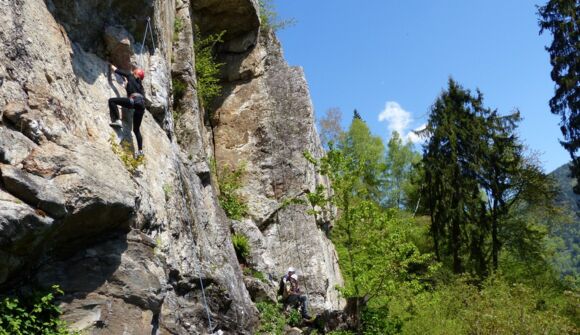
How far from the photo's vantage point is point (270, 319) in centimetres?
1566

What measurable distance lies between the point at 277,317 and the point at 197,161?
16.8ft

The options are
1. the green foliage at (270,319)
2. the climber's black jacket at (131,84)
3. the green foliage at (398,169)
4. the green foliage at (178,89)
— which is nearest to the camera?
the climber's black jacket at (131,84)

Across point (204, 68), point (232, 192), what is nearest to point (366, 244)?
point (232, 192)

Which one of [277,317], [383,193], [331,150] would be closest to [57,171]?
[277,317]

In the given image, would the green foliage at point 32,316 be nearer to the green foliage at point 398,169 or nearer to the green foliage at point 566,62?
the green foliage at point 566,62

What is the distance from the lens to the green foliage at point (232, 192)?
19.3 meters

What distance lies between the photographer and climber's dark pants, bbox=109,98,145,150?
10.8 metres

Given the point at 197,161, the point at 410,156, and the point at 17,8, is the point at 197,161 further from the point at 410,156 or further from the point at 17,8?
the point at 410,156

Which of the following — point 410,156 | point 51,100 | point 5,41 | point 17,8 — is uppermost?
point 410,156

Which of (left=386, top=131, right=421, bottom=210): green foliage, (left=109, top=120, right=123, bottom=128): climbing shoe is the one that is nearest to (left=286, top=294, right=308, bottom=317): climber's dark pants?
(left=109, top=120, right=123, bottom=128): climbing shoe

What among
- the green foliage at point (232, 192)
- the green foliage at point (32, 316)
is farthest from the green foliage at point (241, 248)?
the green foliage at point (32, 316)

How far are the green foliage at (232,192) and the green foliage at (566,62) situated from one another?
15497mm

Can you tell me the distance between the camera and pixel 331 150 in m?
18.1

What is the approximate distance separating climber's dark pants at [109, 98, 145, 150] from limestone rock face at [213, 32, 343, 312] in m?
7.77
